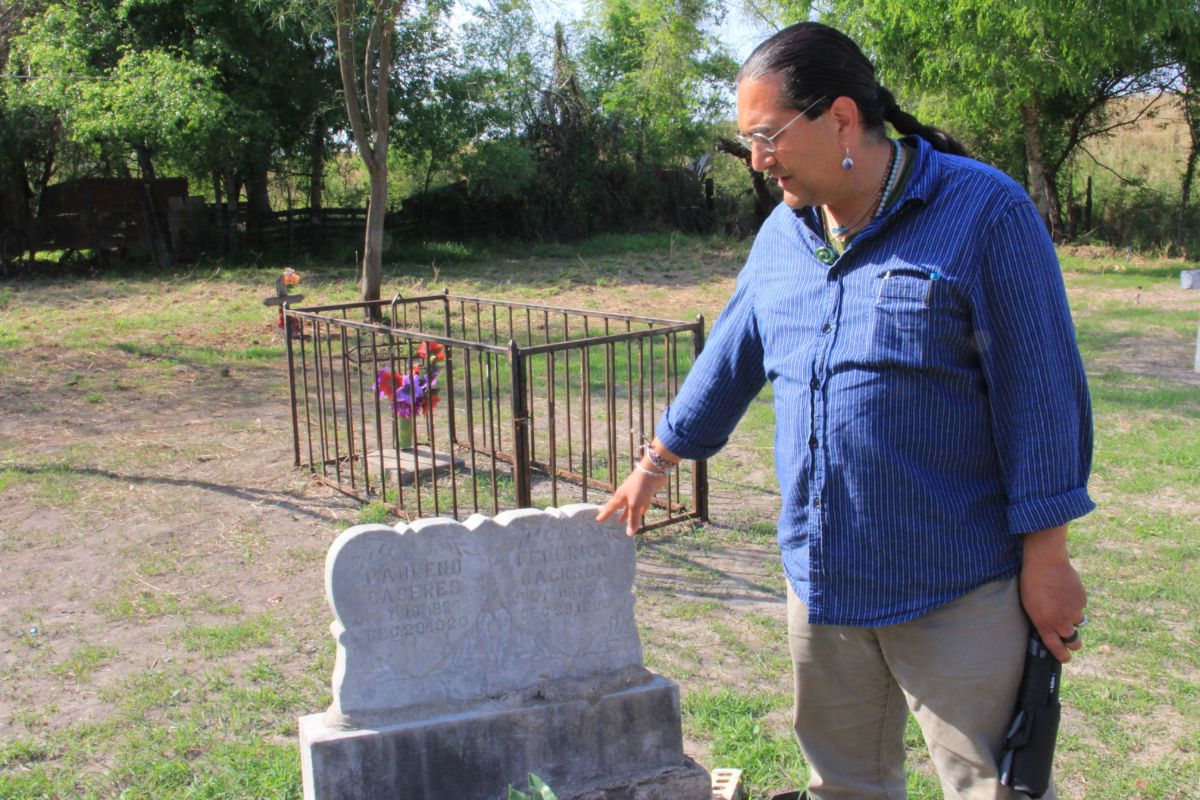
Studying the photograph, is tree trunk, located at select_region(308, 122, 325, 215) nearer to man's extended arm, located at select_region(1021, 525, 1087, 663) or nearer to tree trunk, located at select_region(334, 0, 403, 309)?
tree trunk, located at select_region(334, 0, 403, 309)

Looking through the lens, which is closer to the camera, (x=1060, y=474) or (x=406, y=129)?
(x=1060, y=474)

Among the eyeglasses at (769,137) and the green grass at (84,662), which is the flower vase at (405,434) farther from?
the eyeglasses at (769,137)

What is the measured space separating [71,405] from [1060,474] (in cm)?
853

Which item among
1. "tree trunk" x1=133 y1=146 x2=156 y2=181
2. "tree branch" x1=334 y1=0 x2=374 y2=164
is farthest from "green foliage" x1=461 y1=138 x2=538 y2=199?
"tree branch" x1=334 y1=0 x2=374 y2=164

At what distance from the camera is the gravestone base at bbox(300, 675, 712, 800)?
280 centimetres

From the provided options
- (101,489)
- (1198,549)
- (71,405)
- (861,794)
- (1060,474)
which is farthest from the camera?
(71,405)

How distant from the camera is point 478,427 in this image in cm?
814

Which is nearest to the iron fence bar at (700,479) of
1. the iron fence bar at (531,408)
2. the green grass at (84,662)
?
the iron fence bar at (531,408)

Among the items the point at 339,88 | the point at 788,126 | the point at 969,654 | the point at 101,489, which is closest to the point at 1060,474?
the point at 969,654

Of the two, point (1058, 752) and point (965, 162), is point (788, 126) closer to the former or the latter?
point (965, 162)

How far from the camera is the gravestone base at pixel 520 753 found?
2.80 meters

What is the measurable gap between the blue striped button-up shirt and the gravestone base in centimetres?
104

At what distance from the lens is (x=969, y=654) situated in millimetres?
1990

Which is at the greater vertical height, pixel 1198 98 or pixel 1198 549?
pixel 1198 98
